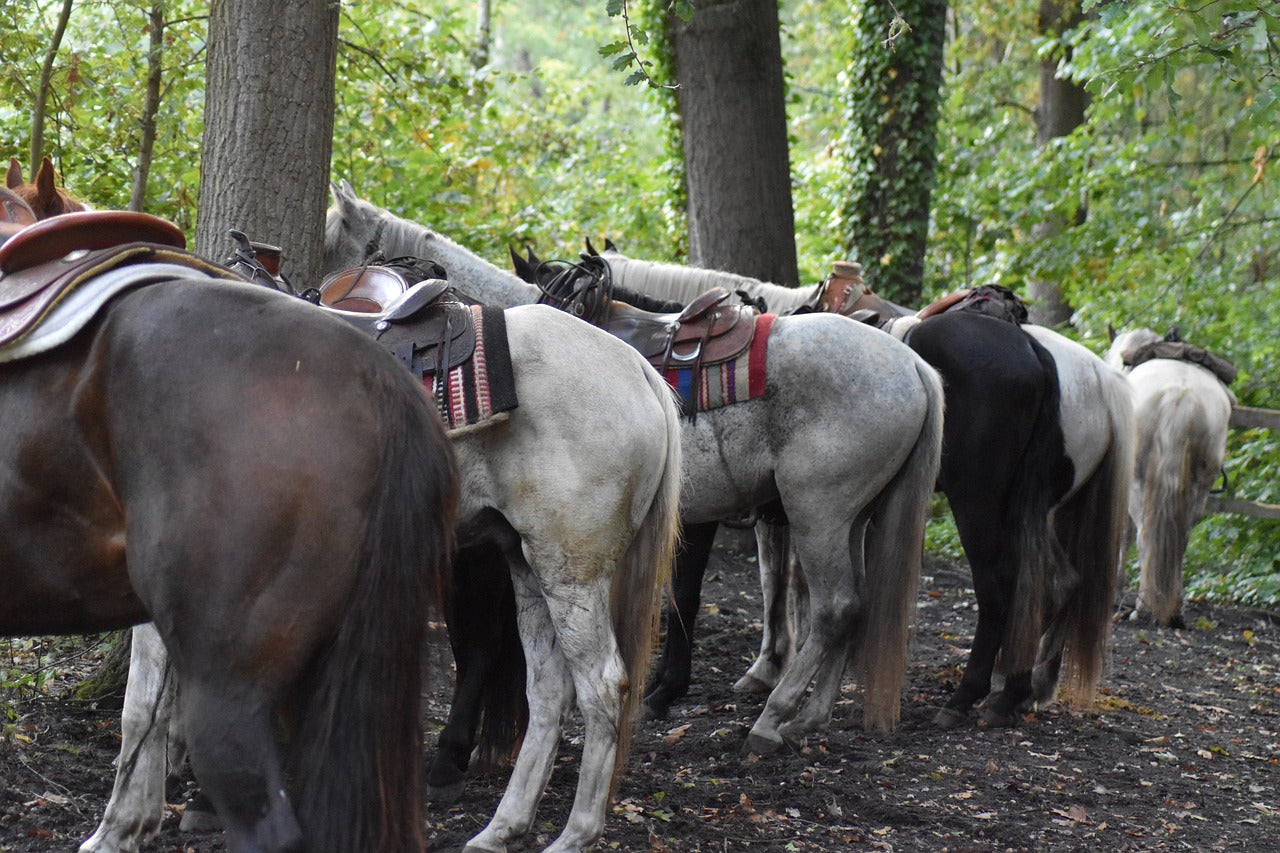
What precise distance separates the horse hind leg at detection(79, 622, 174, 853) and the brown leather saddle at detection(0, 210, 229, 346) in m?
1.31

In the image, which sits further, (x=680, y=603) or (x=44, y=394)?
(x=680, y=603)

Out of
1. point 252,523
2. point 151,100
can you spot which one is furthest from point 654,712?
point 151,100

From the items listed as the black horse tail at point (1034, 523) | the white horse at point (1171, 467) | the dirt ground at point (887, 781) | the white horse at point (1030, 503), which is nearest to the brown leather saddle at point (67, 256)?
the dirt ground at point (887, 781)

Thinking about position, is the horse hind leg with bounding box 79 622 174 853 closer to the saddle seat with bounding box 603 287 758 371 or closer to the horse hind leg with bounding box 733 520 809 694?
the saddle seat with bounding box 603 287 758 371

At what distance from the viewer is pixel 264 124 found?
15.6 feet

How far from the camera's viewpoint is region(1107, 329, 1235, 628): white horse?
8492 mm

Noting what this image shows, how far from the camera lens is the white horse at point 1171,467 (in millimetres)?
8492

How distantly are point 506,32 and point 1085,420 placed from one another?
83.2ft

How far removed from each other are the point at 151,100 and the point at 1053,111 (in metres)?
12.1

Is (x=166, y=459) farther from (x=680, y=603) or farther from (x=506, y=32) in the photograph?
(x=506, y=32)

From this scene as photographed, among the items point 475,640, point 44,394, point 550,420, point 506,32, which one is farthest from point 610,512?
point 506,32

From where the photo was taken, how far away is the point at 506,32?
2856 cm

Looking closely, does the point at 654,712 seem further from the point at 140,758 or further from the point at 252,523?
the point at 252,523

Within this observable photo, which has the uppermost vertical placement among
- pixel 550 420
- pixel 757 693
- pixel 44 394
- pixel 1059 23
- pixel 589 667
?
pixel 1059 23
